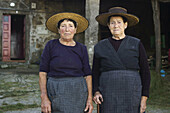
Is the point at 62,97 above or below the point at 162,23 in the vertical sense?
below

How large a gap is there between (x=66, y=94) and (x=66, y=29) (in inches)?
22.4

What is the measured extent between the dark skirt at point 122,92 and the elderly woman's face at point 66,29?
0.49 meters

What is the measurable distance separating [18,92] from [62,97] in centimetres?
328

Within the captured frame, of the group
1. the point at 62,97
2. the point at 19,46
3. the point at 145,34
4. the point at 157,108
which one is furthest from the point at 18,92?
the point at 19,46

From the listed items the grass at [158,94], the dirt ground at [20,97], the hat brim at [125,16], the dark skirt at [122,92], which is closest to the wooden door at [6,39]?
the dirt ground at [20,97]

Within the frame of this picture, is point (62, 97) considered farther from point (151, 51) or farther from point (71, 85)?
point (151, 51)

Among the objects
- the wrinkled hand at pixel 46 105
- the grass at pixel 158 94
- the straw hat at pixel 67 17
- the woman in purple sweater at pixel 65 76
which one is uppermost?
the straw hat at pixel 67 17

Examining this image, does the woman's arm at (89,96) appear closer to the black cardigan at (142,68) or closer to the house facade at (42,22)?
the black cardigan at (142,68)

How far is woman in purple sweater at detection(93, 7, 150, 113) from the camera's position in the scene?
1.92m

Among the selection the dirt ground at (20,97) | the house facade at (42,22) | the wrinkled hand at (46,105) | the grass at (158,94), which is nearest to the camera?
the wrinkled hand at (46,105)

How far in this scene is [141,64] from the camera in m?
1.98

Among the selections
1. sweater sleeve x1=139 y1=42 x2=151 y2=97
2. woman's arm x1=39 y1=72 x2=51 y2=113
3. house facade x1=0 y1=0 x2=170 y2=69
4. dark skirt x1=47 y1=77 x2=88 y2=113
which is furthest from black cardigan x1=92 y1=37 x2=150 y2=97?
house facade x1=0 y1=0 x2=170 y2=69

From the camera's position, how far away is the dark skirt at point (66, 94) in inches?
74.5

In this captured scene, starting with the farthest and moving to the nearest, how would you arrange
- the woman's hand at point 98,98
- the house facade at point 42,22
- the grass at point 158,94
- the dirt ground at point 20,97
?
1. the house facade at point 42,22
2. the grass at point 158,94
3. the dirt ground at point 20,97
4. the woman's hand at point 98,98
